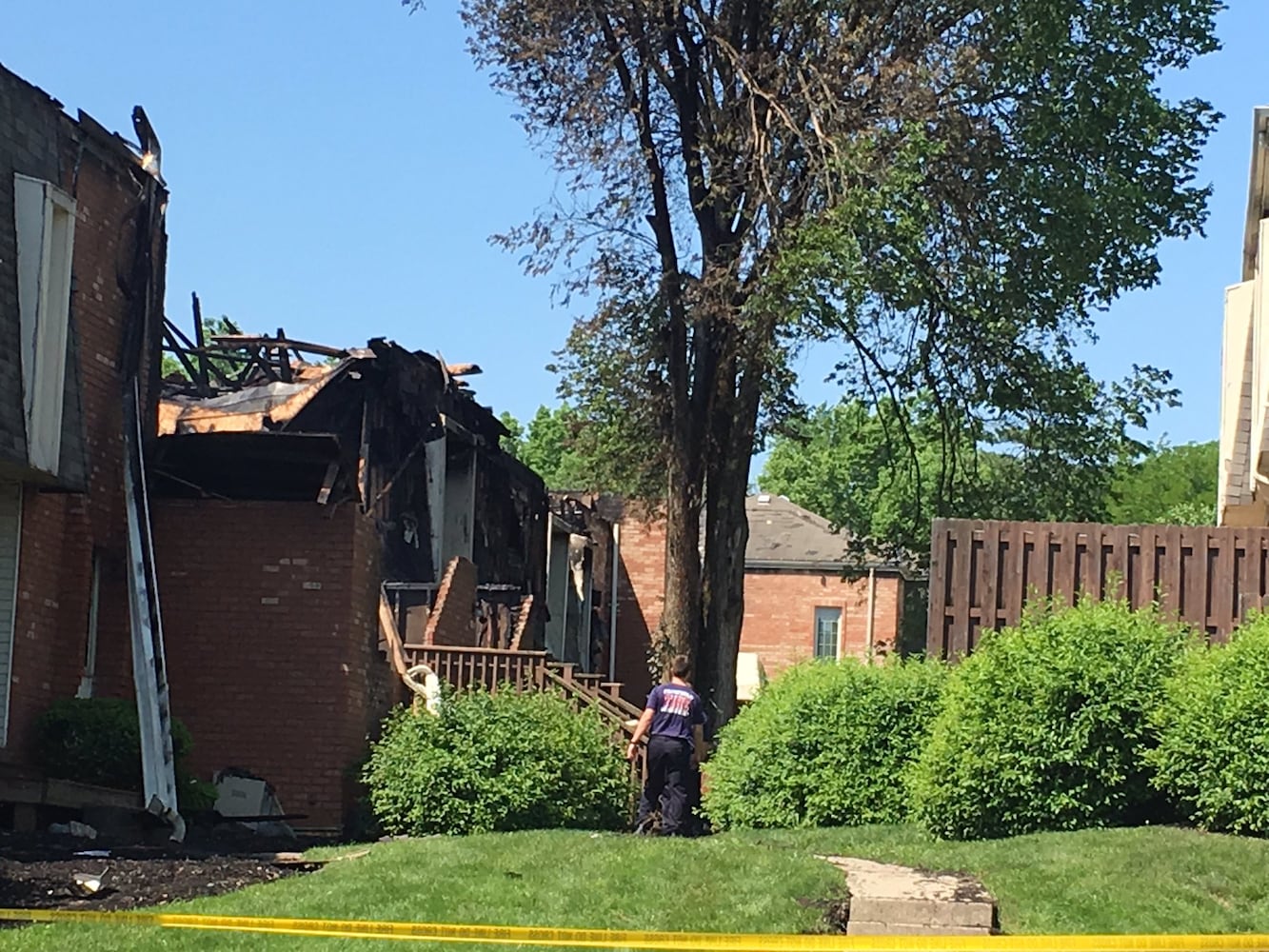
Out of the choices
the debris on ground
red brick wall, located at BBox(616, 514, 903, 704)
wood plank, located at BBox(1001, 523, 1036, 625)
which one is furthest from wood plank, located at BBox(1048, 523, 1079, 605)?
red brick wall, located at BBox(616, 514, 903, 704)

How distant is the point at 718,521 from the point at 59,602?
34.0 feet

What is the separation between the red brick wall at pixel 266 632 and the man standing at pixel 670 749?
3556 millimetres

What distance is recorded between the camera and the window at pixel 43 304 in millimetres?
16031

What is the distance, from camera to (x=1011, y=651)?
14484 millimetres

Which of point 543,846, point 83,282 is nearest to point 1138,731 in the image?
point 543,846

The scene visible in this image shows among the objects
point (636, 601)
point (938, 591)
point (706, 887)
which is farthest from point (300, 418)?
point (636, 601)

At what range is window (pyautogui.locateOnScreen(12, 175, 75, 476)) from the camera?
16.0m

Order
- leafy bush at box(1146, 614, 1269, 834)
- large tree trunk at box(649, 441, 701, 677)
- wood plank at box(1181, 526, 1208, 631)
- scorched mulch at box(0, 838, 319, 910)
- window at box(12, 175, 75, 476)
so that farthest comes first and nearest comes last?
1. large tree trunk at box(649, 441, 701, 677)
2. wood plank at box(1181, 526, 1208, 631)
3. window at box(12, 175, 75, 476)
4. leafy bush at box(1146, 614, 1269, 834)
5. scorched mulch at box(0, 838, 319, 910)

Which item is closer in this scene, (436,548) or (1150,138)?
(1150,138)

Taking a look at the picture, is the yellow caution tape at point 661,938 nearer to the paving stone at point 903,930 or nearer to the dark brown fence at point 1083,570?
the paving stone at point 903,930

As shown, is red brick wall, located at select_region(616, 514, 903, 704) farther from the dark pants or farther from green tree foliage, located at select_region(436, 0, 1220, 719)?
the dark pants

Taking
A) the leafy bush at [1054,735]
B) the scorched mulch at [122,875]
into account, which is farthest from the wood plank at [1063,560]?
the scorched mulch at [122,875]

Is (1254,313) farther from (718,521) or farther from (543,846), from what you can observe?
(543,846)

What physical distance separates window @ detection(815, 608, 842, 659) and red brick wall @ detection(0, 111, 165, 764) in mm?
32144
